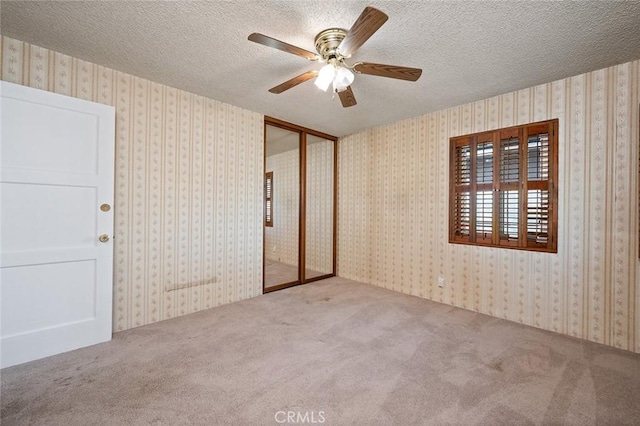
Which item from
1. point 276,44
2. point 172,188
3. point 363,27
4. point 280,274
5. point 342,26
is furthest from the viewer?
point 280,274

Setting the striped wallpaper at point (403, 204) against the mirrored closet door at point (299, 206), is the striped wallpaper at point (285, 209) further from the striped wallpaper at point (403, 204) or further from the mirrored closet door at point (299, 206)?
the striped wallpaper at point (403, 204)

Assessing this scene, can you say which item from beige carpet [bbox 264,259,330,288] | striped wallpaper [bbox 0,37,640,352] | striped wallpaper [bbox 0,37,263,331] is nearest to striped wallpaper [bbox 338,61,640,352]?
striped wallpaper [bbox 0,37,640,352]

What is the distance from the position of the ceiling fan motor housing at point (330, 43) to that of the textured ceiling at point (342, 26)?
62 mm

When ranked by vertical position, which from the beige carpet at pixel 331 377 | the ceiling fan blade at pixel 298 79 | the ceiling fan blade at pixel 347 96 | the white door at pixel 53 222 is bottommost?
the beige carpet at pixel 331 377

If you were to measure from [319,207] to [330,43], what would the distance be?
336cm

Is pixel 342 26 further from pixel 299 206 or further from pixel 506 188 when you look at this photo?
pixel 299 206

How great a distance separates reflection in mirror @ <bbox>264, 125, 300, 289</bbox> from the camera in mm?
5359

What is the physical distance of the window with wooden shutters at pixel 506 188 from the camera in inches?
110

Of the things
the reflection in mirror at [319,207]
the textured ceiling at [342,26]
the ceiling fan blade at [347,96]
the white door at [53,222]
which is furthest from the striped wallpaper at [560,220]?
the white door at [53,222]

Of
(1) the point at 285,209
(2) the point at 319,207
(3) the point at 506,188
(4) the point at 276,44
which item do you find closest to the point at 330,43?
(4) the point at 276,44

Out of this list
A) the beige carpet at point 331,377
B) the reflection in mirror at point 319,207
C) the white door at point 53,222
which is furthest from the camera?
the reflection in mirror at point 319,207

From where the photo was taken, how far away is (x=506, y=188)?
9.94 ft

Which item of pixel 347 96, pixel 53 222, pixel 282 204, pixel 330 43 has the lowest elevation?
pixel 53 222

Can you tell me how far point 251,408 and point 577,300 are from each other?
2.98 meters
